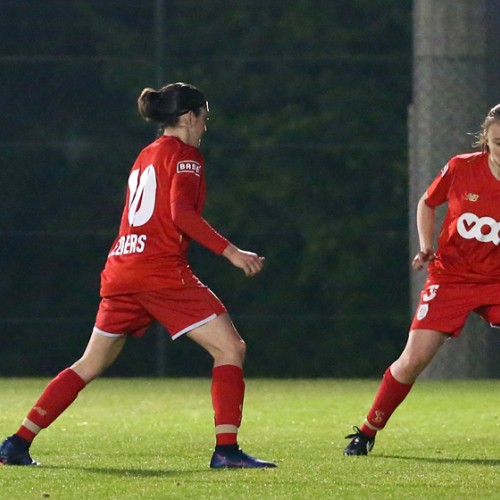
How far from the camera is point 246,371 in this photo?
46.1 ft

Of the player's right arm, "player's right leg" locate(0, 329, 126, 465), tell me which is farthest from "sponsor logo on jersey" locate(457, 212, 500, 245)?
"player's right leg" locate(0, 329, 126, 465)

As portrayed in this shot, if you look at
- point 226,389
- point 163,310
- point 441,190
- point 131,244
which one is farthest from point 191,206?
point 441,190

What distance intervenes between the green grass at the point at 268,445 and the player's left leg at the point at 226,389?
0.13 meters

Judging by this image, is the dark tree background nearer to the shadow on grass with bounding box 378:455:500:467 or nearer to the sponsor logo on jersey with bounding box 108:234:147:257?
the shadow on grass with bounding box 378:455:500:467

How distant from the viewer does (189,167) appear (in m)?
6.83

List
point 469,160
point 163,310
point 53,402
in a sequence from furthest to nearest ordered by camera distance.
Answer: point 469,160 < point 53,402 < point 163,310

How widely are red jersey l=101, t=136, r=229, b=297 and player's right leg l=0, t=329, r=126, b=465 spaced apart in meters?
0.21

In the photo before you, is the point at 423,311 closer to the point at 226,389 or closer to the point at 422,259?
the point at 422,259

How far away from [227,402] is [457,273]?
129 centimetres

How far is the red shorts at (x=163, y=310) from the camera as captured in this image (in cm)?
687

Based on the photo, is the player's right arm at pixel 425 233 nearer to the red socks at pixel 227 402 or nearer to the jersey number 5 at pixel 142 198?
the red socks at pixel 227 402

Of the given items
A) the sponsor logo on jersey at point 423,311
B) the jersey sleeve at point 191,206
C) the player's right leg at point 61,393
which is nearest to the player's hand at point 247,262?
the jersey sleeve at point 191,206

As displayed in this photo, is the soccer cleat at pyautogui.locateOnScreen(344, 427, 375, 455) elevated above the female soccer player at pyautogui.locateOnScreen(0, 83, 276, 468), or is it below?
below

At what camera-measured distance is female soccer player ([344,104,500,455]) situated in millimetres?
7469
